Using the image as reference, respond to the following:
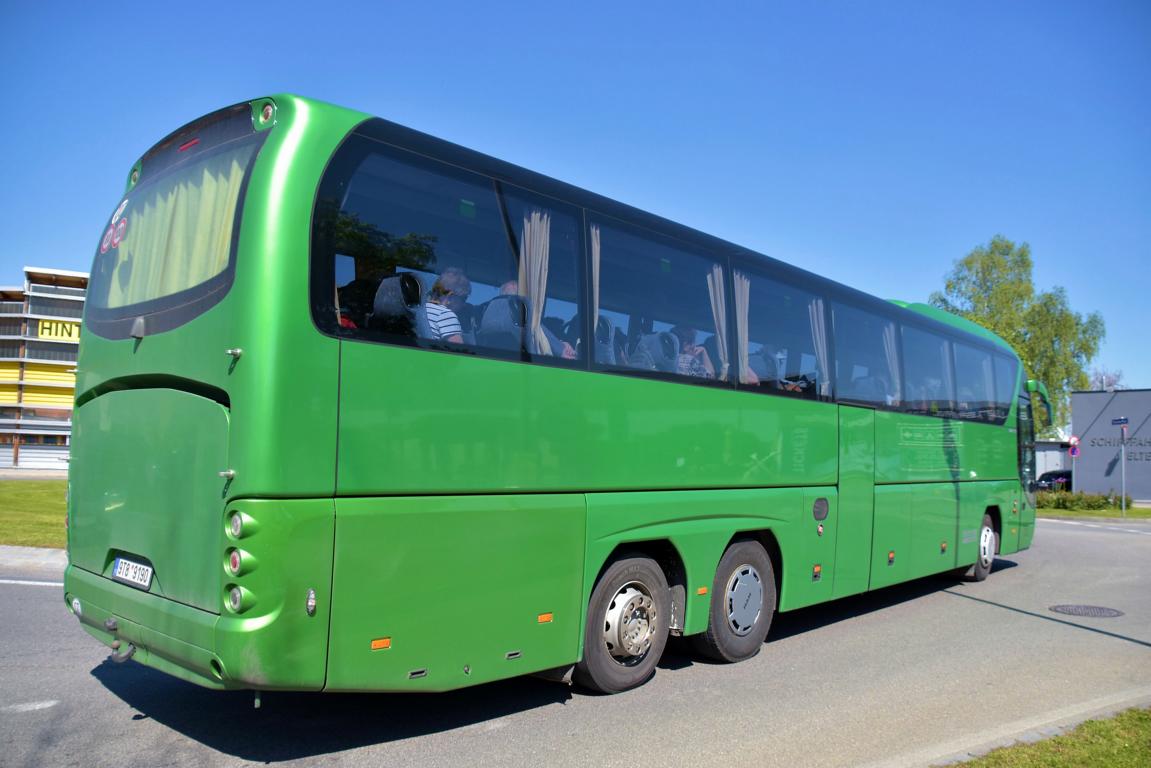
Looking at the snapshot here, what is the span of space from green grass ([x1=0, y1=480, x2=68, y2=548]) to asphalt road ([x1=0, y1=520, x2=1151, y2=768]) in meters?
4.63

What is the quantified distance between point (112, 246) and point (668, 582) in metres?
4.78

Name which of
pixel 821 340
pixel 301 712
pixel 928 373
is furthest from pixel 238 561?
pixel 928 373

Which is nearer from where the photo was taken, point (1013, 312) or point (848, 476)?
point (848, 476)

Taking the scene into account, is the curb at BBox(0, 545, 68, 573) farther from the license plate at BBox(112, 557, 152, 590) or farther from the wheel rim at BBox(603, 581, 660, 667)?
the wheel rim at BBox(603, 581, 660, 667)

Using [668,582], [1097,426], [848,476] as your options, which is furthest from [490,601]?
[1097,426]

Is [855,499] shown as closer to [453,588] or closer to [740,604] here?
[740,604]

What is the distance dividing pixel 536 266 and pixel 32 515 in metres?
15.4

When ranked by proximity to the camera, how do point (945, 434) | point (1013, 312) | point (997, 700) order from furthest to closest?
point (1013, 312) < point (945, 434) < point (997, 700)

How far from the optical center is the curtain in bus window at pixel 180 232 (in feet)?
15.9

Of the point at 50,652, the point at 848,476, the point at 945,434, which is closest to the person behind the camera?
the point at 50,652

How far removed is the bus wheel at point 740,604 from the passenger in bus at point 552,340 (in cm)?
256

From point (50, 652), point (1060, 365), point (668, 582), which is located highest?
point (1060, 365)

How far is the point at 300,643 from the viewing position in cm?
441

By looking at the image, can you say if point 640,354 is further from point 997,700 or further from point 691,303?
point 997,700
